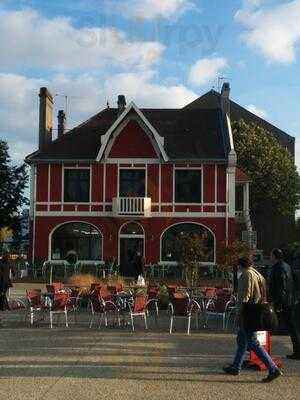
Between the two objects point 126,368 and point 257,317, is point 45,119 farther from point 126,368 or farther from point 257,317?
point 257,317

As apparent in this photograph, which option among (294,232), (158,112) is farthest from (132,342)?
(294,232)

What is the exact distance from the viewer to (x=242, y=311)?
9688mm

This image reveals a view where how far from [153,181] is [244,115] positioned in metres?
26.8

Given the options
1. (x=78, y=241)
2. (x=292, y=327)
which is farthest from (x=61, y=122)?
(x=292, y=327)

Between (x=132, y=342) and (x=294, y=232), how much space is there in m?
50.2

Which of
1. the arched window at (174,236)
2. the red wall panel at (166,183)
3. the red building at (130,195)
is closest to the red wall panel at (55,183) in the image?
the red building at (130,195)

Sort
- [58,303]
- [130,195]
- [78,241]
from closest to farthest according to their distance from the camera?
[58,303], [130,195], [78,241]

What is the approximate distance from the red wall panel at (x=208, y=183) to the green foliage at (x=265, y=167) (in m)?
12.0

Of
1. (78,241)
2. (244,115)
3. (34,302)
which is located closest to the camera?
(34,302)

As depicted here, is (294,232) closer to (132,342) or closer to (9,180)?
(9,180)

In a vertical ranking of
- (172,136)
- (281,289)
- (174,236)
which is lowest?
(281,289)

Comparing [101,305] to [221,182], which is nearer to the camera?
[101,305]

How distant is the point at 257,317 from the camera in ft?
31.3

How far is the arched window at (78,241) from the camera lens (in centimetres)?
3941
